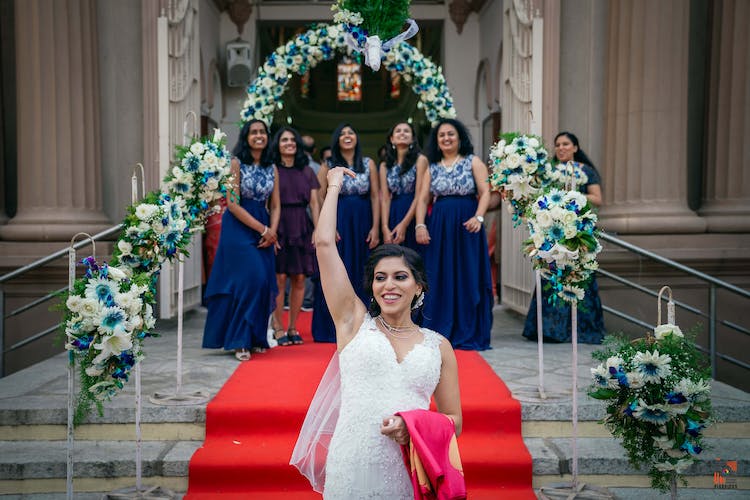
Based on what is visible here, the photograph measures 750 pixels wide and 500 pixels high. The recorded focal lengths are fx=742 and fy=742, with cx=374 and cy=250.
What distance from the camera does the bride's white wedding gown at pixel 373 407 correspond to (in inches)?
111

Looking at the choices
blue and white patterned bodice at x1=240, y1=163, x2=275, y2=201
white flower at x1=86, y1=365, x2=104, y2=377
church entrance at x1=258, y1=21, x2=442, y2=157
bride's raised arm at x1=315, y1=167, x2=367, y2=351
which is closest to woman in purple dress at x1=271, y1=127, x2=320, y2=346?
blue and white patterned bodice at x1=240, y1=163, x2=275, y2=201

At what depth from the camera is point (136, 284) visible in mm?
3904

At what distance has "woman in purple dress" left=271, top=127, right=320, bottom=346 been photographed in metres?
7.15

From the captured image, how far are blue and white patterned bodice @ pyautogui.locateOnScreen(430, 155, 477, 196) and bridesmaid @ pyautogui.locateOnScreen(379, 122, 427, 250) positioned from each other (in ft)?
0.67

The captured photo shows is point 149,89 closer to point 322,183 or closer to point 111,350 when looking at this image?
point 322,183

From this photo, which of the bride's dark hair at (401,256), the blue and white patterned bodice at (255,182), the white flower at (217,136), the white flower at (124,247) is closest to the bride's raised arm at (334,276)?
the bride's dark hair at (401,256)

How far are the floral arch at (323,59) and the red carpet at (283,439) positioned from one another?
3.95 metres

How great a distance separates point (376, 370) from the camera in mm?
2895

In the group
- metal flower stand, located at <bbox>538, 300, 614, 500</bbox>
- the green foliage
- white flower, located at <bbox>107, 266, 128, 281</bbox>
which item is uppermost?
the green foliage

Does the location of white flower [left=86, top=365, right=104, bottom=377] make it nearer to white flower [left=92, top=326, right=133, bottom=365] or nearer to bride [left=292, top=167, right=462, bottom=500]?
white flower [left=92, top=326, right=133, bottom=365]

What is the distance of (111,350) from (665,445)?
107 inches

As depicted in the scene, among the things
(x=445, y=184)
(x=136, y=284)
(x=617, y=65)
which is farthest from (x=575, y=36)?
(x=136, y=284)

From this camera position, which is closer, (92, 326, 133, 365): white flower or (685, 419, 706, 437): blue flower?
(685, 419, 706, 437): blue flower

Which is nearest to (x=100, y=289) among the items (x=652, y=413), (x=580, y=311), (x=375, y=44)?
(x=652, y=413)
